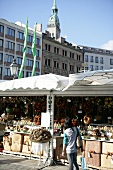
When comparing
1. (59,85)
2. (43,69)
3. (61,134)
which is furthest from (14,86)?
(43,69)

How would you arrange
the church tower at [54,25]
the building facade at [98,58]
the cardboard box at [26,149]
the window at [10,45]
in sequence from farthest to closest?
the church tower at [54,25] → the building facade at [98,58] → the window at [10,45] → the cardboard box at [26,149]

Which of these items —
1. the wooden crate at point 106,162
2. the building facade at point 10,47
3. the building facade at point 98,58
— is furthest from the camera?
the building facade at point 98,58

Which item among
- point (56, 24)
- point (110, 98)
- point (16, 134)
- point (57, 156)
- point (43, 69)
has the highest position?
point (56, 24)

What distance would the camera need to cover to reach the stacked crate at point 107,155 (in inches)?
279

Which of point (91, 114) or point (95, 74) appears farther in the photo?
point (91, 114)

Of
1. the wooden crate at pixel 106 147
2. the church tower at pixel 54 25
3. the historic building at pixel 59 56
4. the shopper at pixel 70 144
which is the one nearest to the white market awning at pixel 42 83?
the shopper at pixel 70 144

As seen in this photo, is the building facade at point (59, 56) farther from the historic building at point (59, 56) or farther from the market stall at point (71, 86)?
the market stall at point (71, 86)

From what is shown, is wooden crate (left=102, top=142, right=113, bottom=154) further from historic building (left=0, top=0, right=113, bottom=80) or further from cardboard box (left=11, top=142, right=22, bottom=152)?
historic building (left=0, top=0, right=113, bottom=80)

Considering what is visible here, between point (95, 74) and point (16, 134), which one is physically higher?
point (95, 74)

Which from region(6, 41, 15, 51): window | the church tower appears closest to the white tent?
region(6, 41, 15, 51): window

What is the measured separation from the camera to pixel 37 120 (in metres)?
9.36

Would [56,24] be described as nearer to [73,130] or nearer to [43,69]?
[43,69]

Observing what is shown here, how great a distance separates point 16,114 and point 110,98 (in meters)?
4.16

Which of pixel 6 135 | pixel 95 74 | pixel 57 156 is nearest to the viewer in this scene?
pixel 95 74
